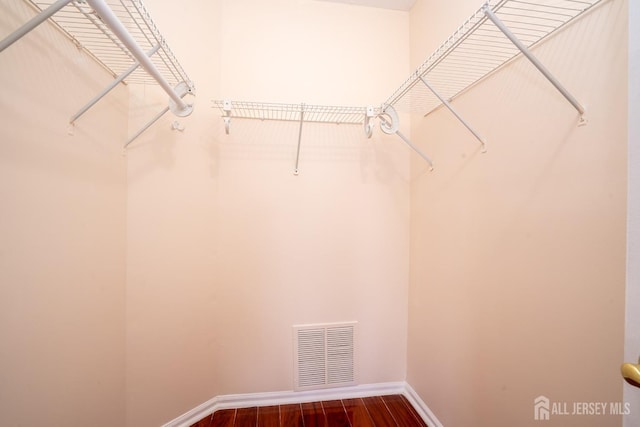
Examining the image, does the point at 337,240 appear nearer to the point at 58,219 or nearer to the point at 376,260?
the point at 376,260

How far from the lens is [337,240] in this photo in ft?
5.33

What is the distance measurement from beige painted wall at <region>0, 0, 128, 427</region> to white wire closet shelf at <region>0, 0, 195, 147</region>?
0.06 m

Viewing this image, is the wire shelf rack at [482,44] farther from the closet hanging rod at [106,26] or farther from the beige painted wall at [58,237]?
the beige painted wall at [58,237]

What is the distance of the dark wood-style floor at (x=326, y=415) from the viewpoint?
1411 millimetres

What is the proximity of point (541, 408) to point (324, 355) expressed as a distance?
1122 millimetres

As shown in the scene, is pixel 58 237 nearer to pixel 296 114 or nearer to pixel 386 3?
pixel 296 114

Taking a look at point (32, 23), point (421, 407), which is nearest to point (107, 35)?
point (32, 23)

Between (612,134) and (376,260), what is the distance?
1.23 metres

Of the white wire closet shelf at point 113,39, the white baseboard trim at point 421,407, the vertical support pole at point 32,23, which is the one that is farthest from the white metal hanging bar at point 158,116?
the white baseboard trim at point 421,407

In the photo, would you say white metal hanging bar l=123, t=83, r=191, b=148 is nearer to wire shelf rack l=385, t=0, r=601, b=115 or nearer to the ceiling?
wire shelf rack l=385, t=0, r=601, b=115

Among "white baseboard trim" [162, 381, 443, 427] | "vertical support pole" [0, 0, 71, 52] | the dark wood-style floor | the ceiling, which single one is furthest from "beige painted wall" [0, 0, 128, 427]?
the ceiling

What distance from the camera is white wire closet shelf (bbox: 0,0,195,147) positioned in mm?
602

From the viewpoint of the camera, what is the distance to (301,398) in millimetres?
1572

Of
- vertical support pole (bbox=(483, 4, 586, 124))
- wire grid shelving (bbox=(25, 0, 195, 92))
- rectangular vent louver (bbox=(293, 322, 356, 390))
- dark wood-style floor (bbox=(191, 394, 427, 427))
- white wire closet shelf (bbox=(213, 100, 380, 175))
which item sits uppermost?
wire grid shelving (bbox=(25, 0, 195, 92))
